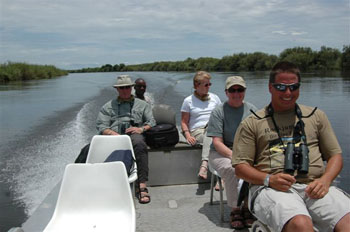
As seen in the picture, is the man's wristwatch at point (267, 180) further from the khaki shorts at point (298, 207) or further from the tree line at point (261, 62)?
the tree line at point (261, 62)

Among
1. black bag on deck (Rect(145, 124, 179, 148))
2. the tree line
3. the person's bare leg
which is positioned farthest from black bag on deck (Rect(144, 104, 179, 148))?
the tree line

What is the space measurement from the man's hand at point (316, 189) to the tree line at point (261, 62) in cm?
4272

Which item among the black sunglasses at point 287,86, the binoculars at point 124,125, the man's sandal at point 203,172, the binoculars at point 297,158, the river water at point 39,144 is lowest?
the river water at point 39,144

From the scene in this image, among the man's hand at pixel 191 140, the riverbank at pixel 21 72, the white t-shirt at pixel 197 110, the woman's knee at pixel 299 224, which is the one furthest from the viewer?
the riverbank at pixel 21 72

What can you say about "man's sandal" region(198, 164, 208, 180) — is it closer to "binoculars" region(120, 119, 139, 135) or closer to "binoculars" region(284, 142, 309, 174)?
"binoculars" region(120, 119, 139, 135)

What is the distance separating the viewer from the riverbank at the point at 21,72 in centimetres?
2772

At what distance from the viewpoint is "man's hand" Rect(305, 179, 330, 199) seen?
1.74 m

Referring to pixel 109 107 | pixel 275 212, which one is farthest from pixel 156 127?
pixel 275 212

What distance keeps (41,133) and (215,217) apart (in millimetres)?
5900

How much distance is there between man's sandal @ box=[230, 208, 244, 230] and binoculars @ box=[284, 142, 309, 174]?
0.87 m

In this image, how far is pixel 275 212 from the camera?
5.51 feet

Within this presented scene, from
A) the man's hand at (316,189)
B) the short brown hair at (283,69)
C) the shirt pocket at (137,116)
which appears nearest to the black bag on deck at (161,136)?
the shirt pocket at (137,116)

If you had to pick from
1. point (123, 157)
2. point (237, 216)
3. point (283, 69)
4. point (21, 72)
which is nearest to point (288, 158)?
point (283, 69)

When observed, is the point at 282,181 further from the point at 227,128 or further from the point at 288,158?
the point at 227,128
